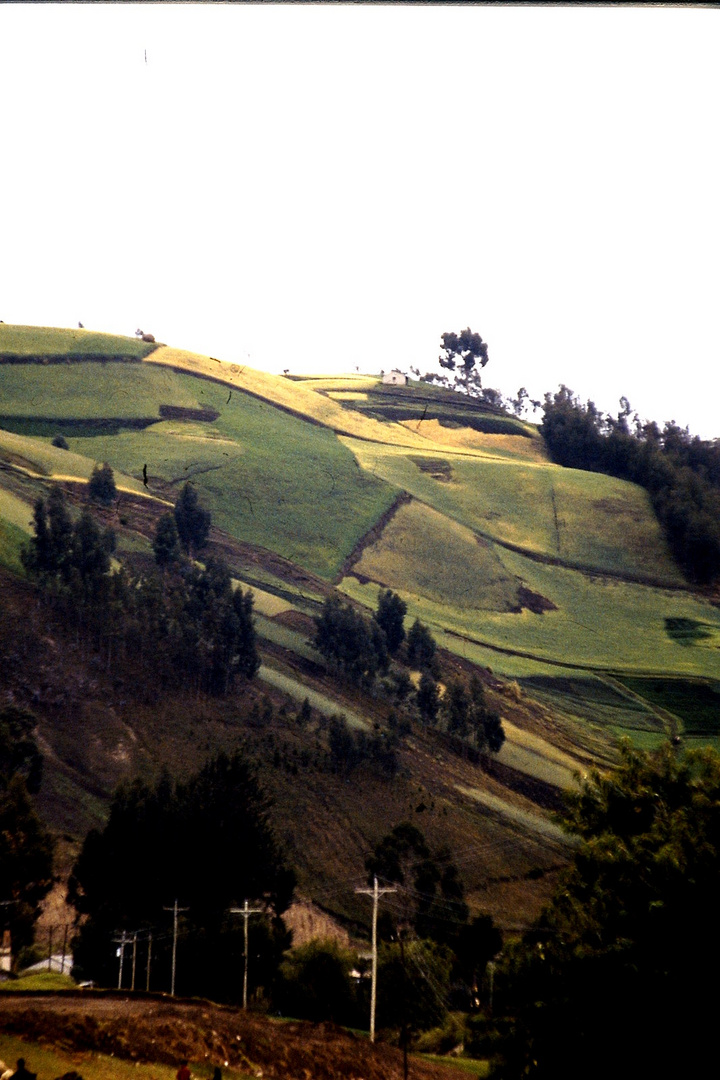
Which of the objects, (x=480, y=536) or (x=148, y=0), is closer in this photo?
(x=148, y=0)

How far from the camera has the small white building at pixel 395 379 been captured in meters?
144

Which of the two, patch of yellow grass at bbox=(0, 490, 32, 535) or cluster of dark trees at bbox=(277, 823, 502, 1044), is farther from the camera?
patch of yellow grass at bbox=(0, 490, 32, 535)

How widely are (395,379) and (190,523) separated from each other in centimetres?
7647

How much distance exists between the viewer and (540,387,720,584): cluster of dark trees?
A: 9625 centimetres

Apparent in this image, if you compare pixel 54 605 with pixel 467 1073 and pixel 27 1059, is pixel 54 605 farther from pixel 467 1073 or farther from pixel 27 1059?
pixel 27 1059

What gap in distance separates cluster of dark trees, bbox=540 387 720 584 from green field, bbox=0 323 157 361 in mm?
48701

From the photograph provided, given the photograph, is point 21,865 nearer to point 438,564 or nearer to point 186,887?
point 186,887

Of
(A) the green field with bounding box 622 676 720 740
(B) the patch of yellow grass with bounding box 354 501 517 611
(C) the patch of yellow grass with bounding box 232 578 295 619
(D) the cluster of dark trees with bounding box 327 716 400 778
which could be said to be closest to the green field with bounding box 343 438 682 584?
(B) the patch of yellow grass with bounding box 354 501 517 611

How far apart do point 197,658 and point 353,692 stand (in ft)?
32.4

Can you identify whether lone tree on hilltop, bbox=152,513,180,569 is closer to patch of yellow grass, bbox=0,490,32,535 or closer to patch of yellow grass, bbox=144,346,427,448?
patch of yellow grass, bbox=0,490,32,535

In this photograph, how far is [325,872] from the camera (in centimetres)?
4850

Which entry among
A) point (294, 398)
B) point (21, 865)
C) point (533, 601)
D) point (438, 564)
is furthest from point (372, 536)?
point (21, 865)

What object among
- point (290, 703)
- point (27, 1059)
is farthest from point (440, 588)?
point (27, 1059)

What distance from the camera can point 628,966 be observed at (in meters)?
20.7
